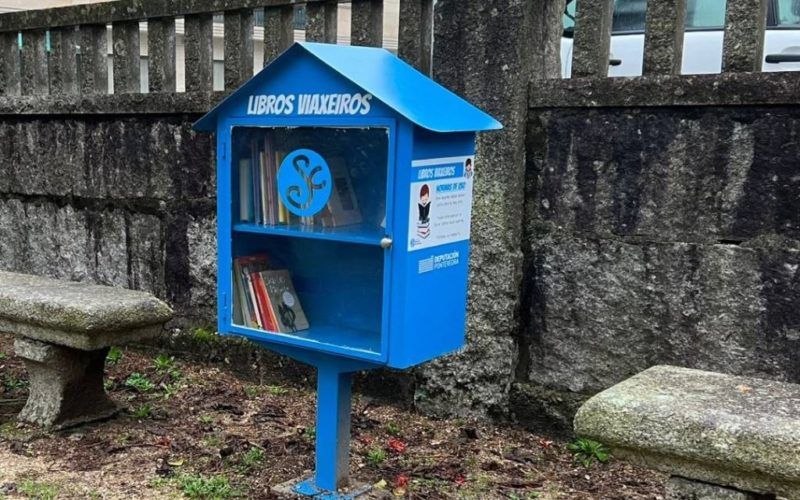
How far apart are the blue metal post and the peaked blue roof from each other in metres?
A: 0.97

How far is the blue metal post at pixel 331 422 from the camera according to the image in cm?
303

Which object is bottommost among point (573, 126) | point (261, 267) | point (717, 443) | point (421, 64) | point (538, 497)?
point (538, 497)

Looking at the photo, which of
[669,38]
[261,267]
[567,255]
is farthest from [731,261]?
[261,267]

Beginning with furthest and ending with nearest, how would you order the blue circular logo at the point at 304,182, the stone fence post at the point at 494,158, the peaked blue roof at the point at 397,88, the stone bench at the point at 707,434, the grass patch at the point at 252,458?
the stone fence post at the point at 494,158
the grass patch at the point at 252,458
the blue circular logo at the point at 304,182
the peaked blue roof at the point at 397,88
the stone bench at the point at 707,434

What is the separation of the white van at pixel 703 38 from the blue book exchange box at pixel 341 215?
92.9 inches

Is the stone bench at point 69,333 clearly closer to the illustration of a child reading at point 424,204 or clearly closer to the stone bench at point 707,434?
the illustration of a child reading at point 424,204

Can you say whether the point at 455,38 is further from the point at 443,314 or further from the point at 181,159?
the point at 181,159

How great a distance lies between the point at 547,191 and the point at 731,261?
2.75 ft

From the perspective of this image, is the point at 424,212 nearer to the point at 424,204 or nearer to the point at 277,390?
the point at 424,204

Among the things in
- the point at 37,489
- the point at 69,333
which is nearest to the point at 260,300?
the point at 69,333

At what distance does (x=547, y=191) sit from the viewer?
12.0ft

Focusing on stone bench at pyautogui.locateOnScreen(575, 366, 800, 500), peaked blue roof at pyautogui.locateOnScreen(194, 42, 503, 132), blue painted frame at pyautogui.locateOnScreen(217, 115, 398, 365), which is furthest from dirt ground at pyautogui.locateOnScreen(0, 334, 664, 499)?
peaked blue roof at pyautogui.locateOnScreen(194, 42, 503, 132)

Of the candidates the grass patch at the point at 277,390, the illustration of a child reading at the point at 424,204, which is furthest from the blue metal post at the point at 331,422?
the grass patch at the point at 277,390

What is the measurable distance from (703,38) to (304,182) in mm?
3730
